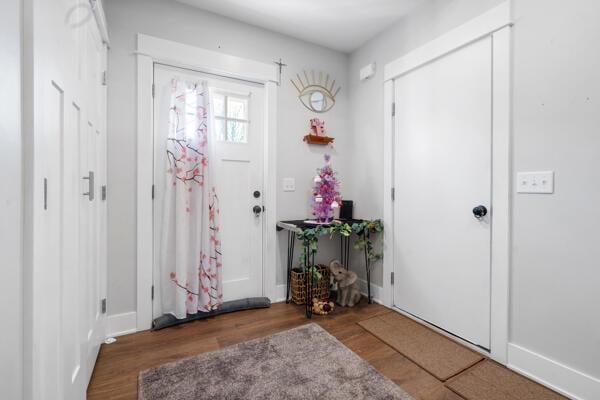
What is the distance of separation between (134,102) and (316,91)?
1.69m

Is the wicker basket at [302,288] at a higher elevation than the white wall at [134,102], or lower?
lower

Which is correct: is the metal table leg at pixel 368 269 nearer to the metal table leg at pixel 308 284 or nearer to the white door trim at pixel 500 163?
the metal table leg at pixel 308 284

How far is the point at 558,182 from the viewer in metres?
1.44

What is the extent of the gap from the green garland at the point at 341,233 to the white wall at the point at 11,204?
A: 1.72 m

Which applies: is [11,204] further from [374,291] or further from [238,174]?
[374,291]

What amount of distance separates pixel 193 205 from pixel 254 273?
87 centimetres

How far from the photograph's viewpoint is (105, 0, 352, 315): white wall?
198cm

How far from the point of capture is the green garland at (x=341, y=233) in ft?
7.25

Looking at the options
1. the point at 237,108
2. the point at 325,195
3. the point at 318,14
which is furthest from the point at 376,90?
the point at 237,108

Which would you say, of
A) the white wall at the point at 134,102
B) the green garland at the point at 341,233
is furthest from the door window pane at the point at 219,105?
the green garland at the point at 341,233

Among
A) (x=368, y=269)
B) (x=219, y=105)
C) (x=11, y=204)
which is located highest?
(x=219, y=105)

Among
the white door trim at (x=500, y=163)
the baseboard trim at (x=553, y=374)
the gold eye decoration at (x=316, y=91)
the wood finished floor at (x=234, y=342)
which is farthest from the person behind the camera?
the gold eye decoration at (x=316, y=91)

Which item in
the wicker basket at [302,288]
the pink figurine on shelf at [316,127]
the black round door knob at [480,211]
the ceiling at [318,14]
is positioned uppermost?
the ceiling at [318,14]

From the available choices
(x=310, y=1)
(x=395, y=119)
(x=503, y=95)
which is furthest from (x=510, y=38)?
(x=310, y=1)
